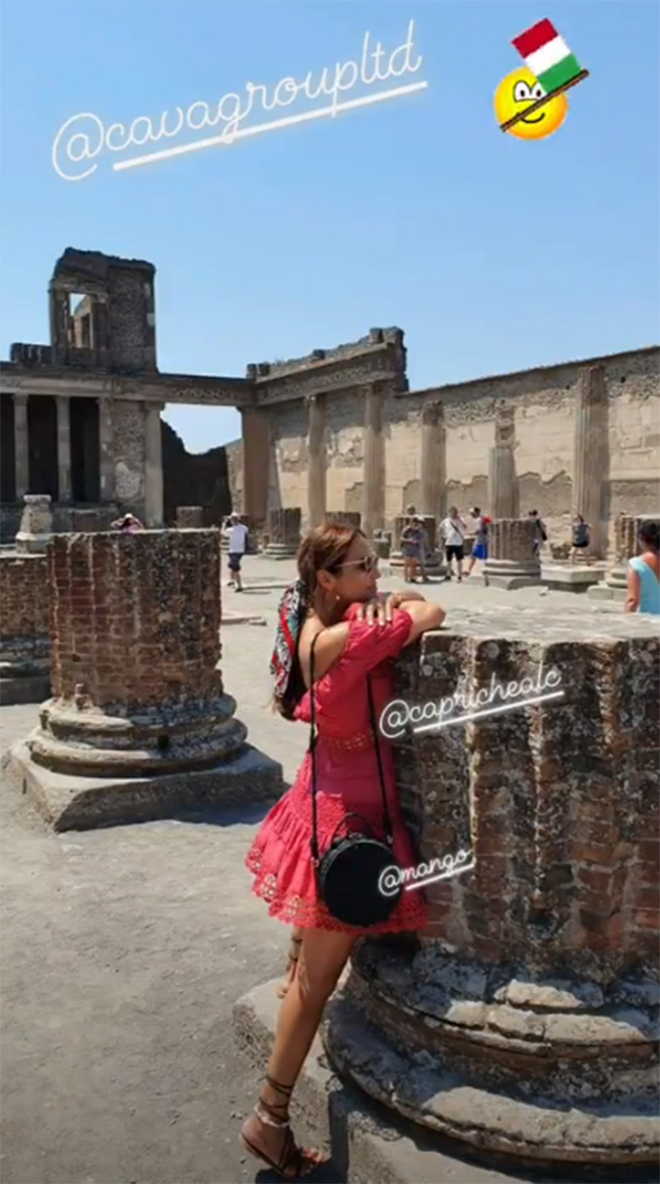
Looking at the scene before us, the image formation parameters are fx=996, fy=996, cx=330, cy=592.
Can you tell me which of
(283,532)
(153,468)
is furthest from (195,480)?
(283,532)

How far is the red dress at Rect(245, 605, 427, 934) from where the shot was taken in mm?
2209

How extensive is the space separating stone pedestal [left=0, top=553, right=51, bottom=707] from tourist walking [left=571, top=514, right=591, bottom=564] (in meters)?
13.6

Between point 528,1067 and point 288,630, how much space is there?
1085mm

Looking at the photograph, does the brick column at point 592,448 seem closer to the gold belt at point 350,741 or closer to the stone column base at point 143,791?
the stone column base at point 143,791

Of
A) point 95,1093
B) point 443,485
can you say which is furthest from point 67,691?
point 443,485

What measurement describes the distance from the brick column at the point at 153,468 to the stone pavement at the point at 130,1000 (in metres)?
26.6

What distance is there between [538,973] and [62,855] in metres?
2.75

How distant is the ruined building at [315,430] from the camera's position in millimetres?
20422

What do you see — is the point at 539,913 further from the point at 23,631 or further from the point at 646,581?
the point at 23,631

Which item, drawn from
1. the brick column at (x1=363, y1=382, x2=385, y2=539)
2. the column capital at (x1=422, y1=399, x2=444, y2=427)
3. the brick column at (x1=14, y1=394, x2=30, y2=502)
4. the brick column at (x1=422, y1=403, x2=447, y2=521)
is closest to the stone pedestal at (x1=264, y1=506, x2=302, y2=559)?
the brick column at (x1=363, y1=382, x2=385, y2=539)

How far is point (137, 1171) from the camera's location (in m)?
2.32

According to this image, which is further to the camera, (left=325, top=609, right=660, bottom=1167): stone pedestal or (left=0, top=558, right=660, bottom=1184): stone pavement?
(left=0, top=558, right=660, bottom=1184): stone pavement

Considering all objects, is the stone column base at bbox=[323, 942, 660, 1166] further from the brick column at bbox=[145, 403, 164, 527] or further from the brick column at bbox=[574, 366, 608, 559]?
the brick column at bbox=[145, 403, 164, 527]

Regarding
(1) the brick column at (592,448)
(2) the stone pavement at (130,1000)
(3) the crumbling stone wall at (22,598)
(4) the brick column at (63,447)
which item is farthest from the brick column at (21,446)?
(2) the stone pavement at (130,1000)
